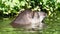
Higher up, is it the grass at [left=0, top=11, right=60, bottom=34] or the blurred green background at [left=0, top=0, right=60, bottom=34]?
the blurred green background at [left=0, top=0, right=60, bottom=34]

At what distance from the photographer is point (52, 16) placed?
10047mm

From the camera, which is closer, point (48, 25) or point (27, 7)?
point (48, 25)

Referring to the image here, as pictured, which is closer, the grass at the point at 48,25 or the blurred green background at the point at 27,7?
the grass at the point at 48,25

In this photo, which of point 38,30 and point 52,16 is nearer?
point 38,30

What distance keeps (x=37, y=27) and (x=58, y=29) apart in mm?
776

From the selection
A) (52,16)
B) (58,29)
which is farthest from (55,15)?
(58,29)

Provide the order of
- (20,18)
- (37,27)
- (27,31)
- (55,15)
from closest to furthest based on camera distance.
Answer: (27,31), (37,27), (20,18), (55,15)

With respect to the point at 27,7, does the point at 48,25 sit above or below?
below

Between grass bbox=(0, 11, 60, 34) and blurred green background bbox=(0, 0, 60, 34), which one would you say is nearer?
grass bbox=(0, 11, 60, 34)

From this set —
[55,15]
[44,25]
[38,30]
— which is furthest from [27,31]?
[55,15]

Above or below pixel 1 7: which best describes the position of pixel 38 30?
below

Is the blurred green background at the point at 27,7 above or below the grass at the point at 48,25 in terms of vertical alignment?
above

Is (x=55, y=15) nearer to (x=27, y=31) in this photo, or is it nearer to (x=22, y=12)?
(x=22, y=12)

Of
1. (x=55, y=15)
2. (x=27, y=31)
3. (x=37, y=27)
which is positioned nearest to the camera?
(x=27, y=31)
